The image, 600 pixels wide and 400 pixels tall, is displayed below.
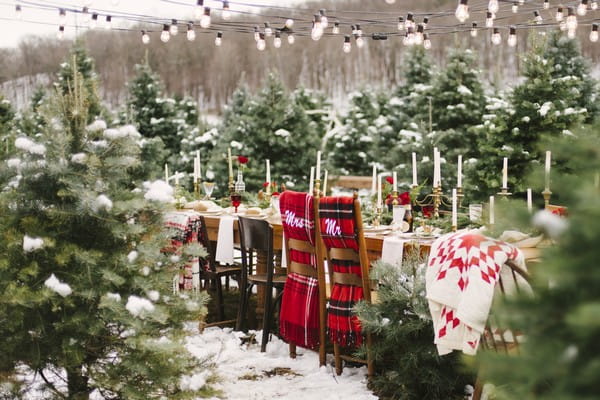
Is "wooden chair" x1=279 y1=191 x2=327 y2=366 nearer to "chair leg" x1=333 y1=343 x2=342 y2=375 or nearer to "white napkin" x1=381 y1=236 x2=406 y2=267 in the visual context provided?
"chair leg" x1=333 y1=343 x2=342 y2=375

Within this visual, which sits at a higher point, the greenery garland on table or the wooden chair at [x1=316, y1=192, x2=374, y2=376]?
the wooden chair at [x1=316, y1=192, x2=374, y2=376]

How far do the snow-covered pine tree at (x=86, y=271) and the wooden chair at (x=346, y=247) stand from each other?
1.07 m

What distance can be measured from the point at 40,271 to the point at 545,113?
5.56 m

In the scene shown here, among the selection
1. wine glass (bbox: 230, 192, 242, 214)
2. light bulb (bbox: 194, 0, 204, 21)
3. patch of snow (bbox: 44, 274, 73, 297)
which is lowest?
patch of snow (bbox: 44, 274, 73, 297)

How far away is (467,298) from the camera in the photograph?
8.62 ft

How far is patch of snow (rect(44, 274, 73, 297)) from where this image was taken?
275 centimetres

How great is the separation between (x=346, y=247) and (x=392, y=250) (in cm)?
34

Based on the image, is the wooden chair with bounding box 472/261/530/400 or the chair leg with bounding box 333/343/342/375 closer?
the wooden chair with bounding box 472/261/530/400

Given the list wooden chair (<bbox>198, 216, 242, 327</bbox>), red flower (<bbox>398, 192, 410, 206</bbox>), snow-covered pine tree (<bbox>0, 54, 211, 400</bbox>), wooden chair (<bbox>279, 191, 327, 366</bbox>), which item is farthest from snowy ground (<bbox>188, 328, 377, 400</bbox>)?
red flower (<bbox>398, 192, 410, 206</bbox>)

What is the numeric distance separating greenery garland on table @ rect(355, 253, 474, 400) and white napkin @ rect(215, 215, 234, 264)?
5.73 feet

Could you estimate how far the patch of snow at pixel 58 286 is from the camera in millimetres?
2752

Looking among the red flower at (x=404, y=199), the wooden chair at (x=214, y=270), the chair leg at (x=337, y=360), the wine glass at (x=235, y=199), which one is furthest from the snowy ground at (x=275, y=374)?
the wine glass at (x=235, y=199)

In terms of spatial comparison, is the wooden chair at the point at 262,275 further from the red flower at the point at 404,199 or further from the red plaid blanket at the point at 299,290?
the red flower at the point at 404,199

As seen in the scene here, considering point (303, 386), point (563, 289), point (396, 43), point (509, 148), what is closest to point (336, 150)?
point (509, 148)
